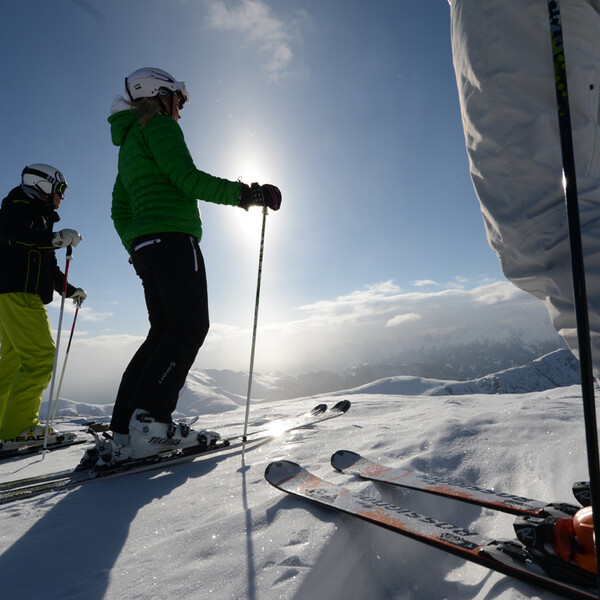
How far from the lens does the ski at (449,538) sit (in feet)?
3.01

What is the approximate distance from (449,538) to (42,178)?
4529mm

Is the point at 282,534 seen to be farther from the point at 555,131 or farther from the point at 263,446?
the point at 555,131

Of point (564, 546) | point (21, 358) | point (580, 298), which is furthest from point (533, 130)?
point (21, 358)

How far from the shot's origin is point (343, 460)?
1974 mm

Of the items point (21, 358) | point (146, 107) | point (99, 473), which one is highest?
point (146, 107)

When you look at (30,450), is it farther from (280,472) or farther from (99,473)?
(280,472)

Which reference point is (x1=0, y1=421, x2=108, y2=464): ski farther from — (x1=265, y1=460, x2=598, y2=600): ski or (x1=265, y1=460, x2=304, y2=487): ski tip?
(x1=265, y1=460, x2=598, y2=600): ski

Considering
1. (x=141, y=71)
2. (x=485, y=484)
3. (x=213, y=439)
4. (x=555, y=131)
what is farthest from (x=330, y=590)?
(x=141, y=71)

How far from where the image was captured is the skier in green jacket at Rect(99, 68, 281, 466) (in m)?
2.47

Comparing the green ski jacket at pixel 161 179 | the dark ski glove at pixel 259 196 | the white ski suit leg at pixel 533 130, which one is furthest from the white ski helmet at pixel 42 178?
the white ski suit leg at pixel 533 130

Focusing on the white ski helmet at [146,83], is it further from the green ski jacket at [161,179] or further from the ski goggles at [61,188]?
the ski goggles at [61,188]

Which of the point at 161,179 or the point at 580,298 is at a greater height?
the point at 161,179

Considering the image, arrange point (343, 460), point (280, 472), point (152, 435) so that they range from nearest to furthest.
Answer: point (280, 472)
point (343, 460)
point (152, 435)

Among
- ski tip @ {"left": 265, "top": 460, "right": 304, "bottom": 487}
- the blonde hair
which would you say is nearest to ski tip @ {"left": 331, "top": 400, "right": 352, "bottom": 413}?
ski tip @ {"left": 265, "top": 460, "right": 304, "bottom": 487}
